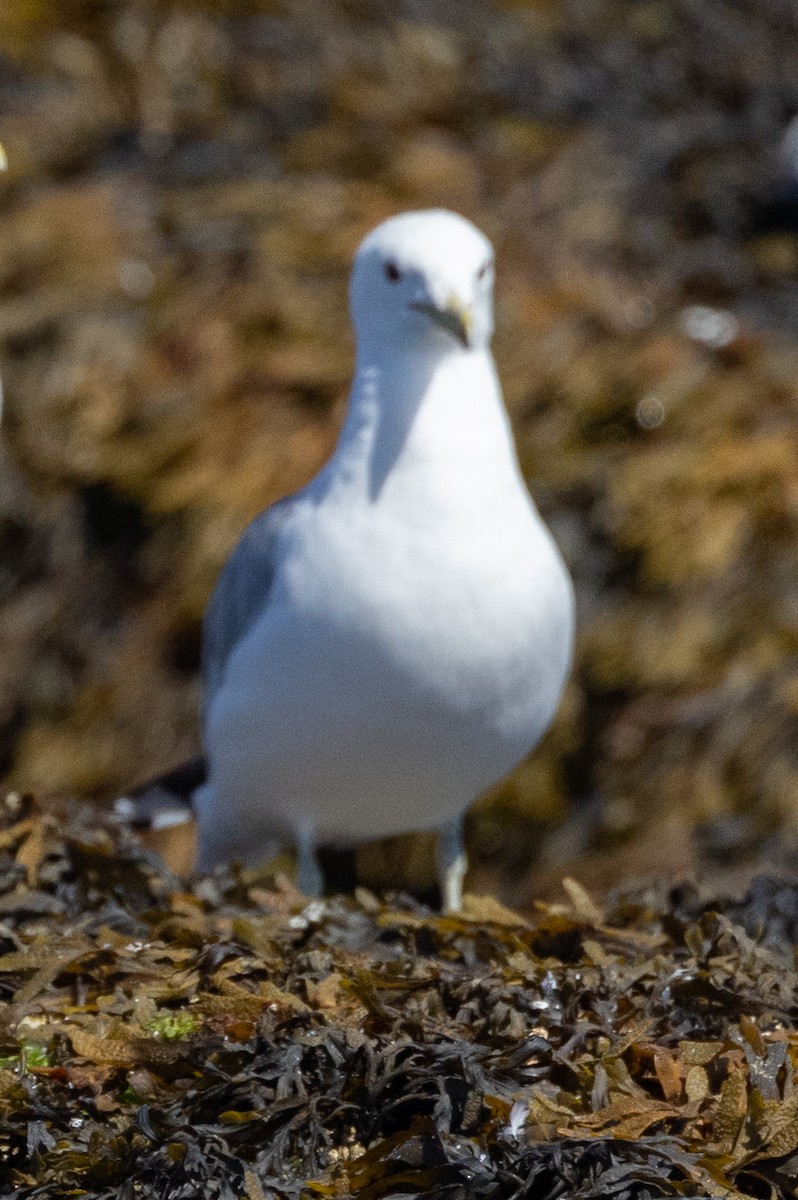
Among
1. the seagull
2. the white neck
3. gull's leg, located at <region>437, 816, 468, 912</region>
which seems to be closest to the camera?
the seagull

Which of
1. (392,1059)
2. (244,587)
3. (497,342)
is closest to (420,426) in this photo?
(244,587)

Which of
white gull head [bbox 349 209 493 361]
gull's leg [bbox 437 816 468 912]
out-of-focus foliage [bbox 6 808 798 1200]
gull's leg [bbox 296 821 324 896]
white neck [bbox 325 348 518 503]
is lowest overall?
gull's leg [bbox 437 816 468 912]

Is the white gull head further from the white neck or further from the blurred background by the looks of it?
the blurred background

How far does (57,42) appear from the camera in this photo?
21.0 feet

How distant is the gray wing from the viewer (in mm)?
3240

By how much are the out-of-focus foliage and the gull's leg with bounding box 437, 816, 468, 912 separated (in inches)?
43.2

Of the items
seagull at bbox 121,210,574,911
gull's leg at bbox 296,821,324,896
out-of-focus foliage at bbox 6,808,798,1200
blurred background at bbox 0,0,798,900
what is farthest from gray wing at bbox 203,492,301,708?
blurred background at bbox 0,0,798,900

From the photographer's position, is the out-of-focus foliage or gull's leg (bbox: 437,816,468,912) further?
gull's leg (bbox: 437,816,468,912)

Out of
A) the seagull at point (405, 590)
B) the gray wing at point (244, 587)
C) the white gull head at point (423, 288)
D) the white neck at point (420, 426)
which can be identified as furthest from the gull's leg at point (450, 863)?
the white gull head at point (423, 288)

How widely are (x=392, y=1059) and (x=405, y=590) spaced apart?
1223 mm

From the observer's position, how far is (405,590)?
297 cm

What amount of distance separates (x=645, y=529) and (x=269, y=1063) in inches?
121

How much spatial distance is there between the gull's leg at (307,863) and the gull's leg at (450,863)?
0.29 meters

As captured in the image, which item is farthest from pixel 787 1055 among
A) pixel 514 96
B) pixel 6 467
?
pixel 514 96
